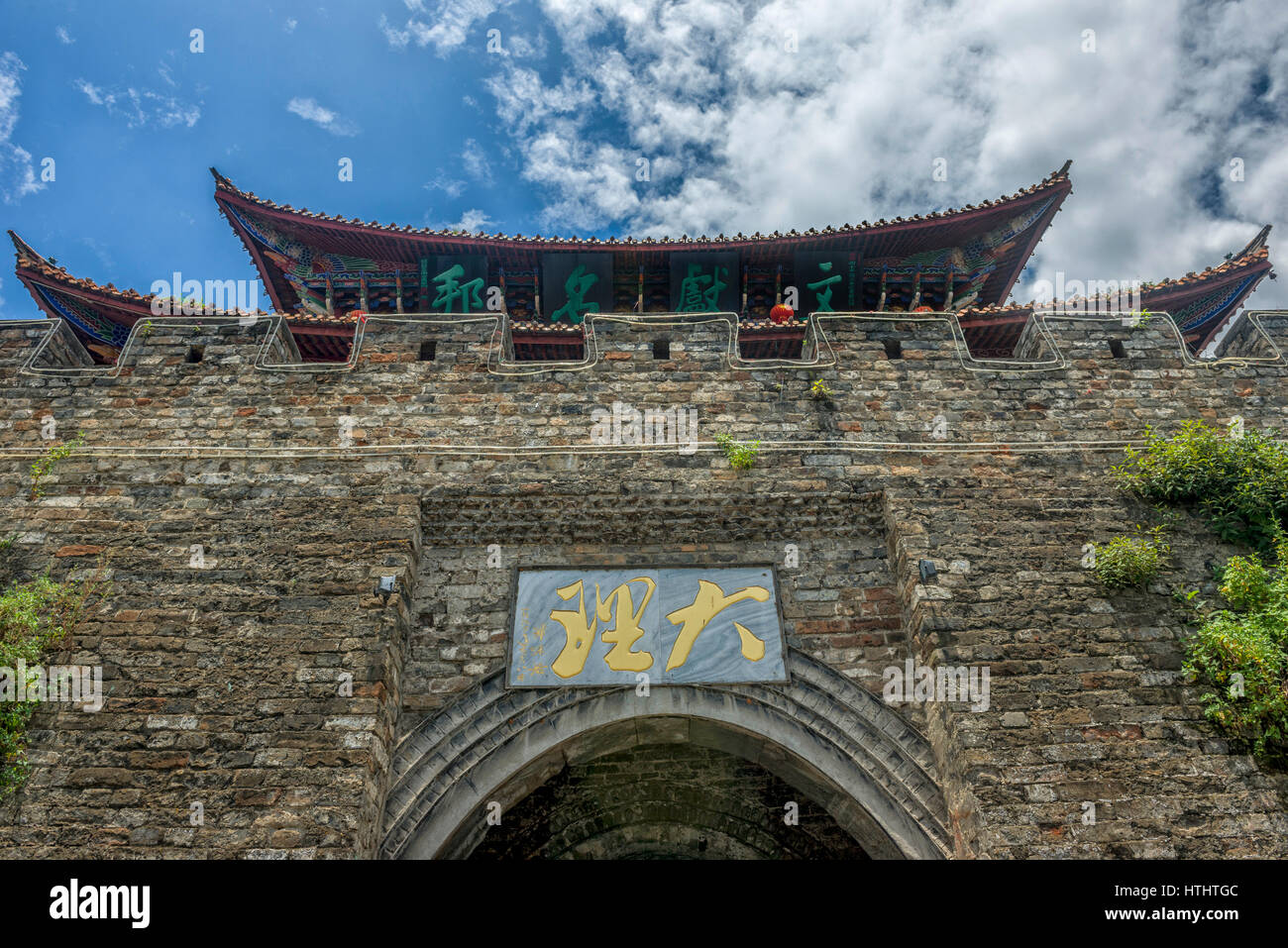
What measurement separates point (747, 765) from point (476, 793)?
8.63ft

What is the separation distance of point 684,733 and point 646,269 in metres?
5.19

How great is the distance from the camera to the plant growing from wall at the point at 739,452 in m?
5.97

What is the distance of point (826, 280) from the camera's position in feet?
29.4

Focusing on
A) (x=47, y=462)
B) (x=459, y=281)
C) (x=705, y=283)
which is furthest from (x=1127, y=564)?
(x=47, y=462)

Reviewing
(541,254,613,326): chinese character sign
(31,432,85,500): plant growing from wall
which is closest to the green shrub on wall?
(541,254,613,326): chinese character sign

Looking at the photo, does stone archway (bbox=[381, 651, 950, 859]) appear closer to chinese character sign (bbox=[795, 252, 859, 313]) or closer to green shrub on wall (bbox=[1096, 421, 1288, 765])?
green shrub on wall (bbox=[1096, 421, 1288, 765])

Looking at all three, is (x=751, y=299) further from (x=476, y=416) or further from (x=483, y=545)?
(x=483, y=545)

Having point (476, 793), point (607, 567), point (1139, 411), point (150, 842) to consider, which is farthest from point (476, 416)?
point (1139, 411)

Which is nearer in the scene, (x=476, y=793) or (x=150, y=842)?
(x=150, y=842)

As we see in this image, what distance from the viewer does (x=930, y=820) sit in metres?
4.77

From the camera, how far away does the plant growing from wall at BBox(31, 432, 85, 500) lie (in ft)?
19.2

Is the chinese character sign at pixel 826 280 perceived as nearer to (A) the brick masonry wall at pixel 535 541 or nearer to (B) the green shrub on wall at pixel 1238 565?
(A) the brick masonry wall at pixel 535 541

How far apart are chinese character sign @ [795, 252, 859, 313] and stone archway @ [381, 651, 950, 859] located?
15.9 ft

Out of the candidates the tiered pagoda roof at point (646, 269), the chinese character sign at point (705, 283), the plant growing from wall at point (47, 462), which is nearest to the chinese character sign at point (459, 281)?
the tiered pagoda roof at point (646, 269)
